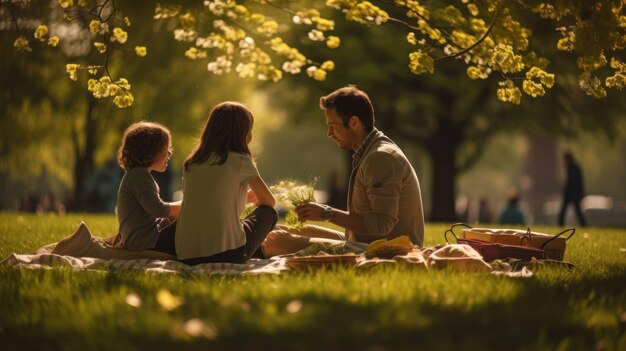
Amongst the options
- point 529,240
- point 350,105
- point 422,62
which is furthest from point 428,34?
point 350,105

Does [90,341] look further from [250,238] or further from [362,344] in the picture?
[250,238]

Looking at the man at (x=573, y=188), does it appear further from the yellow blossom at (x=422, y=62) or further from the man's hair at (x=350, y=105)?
the man's hair at (x=350, y=105)

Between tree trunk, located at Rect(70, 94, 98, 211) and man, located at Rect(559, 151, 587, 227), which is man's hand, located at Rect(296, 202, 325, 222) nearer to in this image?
man, located at Rect(559, 151, 587, 227)

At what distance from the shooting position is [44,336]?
394 centimetres

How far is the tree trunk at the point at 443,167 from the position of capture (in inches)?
858

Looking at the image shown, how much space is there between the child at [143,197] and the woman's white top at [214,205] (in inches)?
13.6

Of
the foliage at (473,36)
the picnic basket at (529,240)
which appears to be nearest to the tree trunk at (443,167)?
the foliage at (473,36)

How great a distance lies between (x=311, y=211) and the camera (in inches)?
261

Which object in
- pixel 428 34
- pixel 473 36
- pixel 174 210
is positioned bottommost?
pixel 174 210

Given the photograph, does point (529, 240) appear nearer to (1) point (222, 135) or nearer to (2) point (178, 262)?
(1) point (222, 135)

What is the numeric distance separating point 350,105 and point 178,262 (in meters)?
1.92

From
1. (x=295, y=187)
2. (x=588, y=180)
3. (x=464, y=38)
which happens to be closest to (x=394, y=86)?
(x=464, y=38)

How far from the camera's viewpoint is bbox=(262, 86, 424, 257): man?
661 centimetres

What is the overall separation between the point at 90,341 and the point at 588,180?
59268 mm
